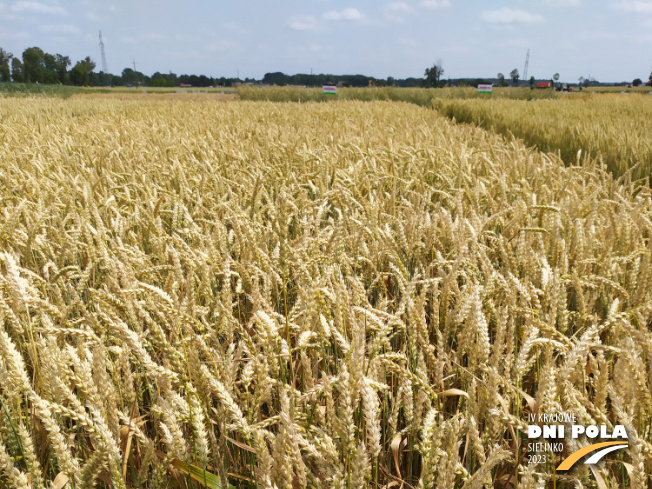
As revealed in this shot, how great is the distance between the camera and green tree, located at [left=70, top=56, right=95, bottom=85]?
210 feet

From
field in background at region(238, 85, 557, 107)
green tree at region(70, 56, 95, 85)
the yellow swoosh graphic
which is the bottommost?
the yellow swoosh graphic

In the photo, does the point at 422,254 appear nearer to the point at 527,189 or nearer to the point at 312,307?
the point at 312,307

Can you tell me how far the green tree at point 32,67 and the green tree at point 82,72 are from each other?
12.9 ft

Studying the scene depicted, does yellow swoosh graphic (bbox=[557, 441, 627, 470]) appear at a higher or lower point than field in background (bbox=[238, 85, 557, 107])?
lower

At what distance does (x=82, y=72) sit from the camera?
6397 centimetres

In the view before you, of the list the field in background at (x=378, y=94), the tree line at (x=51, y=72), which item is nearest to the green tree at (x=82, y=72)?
the tree line at (x=51, y=72)

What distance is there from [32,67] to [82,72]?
634 cm

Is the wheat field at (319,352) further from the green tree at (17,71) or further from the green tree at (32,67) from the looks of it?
the green tree at (17,71)

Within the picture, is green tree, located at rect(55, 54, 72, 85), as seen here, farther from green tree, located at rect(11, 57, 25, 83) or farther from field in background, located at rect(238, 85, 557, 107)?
field in background, located at rect(238, 85, 557, 107)

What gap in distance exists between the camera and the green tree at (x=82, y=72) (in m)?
64.0

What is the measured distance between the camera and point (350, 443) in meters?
0.67

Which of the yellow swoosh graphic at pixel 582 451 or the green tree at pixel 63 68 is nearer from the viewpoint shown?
the yellow swoosh graphic at pixel 582 451

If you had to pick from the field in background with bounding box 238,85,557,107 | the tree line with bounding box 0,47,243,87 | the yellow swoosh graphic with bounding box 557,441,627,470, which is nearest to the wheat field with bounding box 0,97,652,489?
the yellow swoosh graphic with bounding box 557,441,627,470

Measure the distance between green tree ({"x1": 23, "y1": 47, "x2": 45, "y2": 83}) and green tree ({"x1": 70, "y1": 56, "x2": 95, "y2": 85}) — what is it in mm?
3946
